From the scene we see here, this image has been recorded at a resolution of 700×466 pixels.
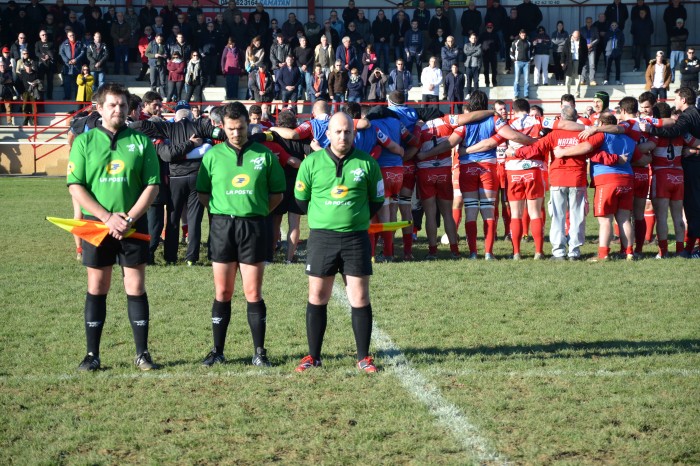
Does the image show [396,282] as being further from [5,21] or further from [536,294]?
[5,21]

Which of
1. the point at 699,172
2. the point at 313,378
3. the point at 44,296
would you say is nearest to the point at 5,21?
the point at 44,296

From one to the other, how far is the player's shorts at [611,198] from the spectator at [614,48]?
1647 cm

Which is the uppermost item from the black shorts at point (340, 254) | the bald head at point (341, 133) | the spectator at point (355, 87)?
the spectator at point (355, 87)

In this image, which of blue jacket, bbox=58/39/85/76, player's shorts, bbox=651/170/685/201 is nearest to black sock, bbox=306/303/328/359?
player's shorts, bbox=651/170/685/201

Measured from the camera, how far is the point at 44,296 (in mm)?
9523

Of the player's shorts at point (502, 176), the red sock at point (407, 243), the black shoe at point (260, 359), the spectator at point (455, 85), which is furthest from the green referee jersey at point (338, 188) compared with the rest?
the spectator at point (455, 85)

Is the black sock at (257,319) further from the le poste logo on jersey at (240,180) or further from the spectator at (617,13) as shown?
the spectator at (617,13)

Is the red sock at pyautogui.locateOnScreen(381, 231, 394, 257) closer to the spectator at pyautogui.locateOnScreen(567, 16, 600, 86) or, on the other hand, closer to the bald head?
the bald head

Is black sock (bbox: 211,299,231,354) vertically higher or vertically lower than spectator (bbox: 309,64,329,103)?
lower

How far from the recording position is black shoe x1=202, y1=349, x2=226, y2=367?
6.95 m

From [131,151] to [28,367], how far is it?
1.82 metres

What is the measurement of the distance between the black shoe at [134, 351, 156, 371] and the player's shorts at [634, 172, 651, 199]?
24.1 ft

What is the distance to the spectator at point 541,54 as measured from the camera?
2583 centimetres

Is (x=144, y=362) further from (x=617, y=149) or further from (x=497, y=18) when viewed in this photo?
(x=497, y=18)
